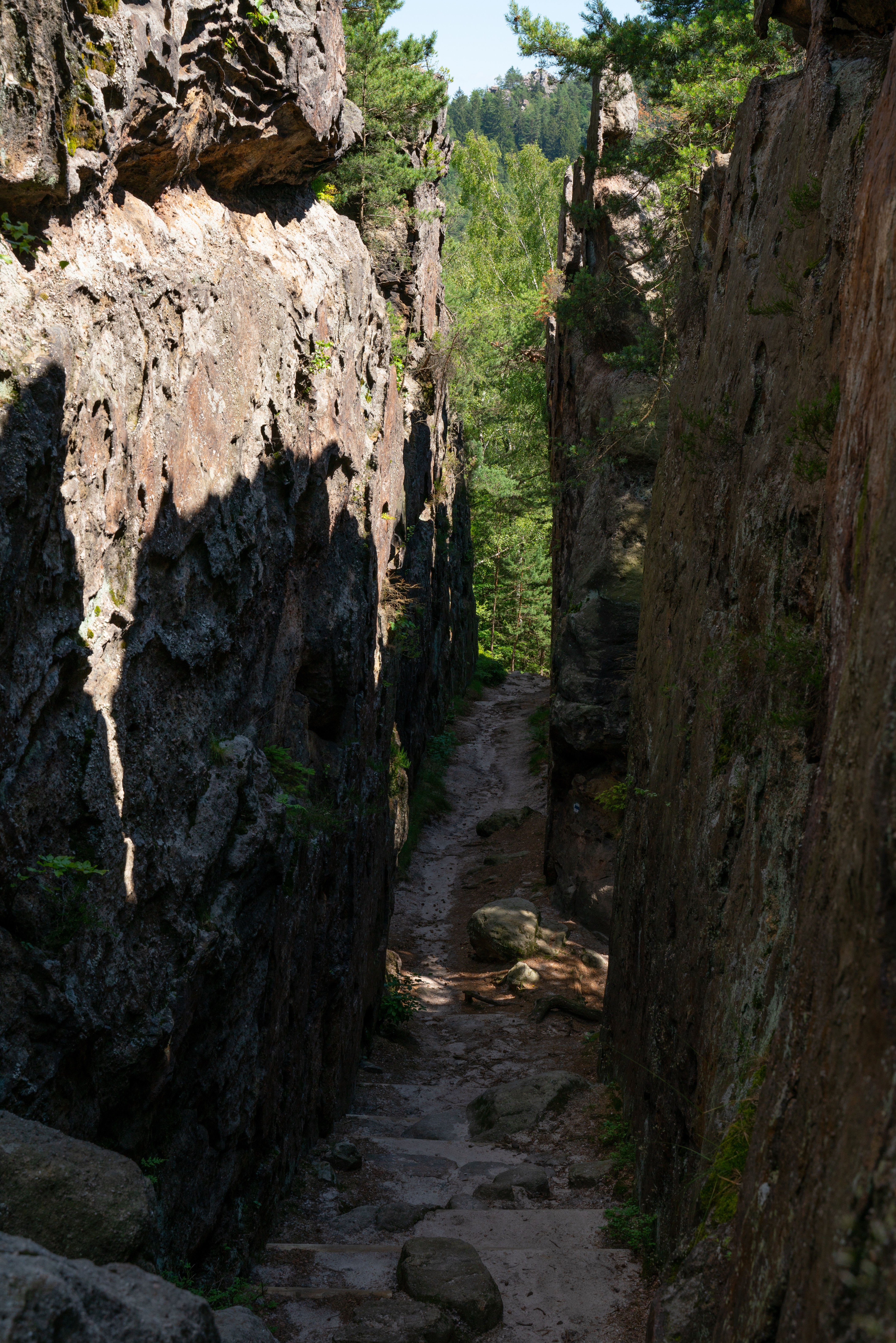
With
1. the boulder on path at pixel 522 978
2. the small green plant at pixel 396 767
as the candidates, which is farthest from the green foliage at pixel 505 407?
the boulder on path at pixel 522 978

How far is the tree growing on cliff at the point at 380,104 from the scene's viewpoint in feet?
46.9

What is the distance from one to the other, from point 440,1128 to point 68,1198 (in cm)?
808

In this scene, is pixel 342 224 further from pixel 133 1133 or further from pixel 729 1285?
pixel 729 1285

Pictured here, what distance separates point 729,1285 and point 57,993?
12.8 feet

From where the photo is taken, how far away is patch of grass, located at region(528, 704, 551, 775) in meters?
26.7

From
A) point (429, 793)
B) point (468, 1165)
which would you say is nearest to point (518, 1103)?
point (468, 1165)

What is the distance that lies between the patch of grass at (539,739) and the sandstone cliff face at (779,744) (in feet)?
50.0

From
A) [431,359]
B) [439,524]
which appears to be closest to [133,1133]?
[431,359]

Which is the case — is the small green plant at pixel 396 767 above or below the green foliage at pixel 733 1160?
above

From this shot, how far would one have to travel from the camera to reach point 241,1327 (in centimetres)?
429

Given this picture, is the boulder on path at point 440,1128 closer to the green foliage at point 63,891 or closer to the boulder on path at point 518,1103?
the boulder on path at point 518,1103

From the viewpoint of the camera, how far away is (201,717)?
7.89m

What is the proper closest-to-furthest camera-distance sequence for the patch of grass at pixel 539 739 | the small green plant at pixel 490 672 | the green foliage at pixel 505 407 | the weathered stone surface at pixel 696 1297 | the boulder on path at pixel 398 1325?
the weathered stone surface at pixel 696 1297 → the boulder on path at pixel 398 1325 → the patch of grass at pixel 539 739 → the green foliage at pixel 505 407 → the small green plant at pixel 490 672

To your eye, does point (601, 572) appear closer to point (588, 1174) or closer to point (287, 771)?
point (287, 771)
